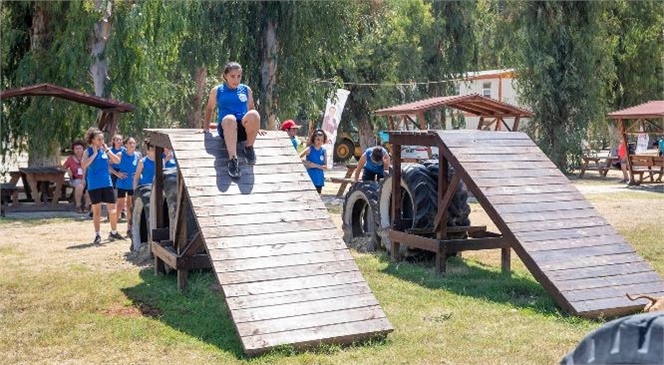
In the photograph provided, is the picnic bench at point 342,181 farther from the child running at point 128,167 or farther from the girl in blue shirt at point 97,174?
the girl in blue shirt at point 97,174

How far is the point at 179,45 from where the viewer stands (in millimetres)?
20750

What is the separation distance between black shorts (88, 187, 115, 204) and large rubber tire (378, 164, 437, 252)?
12.6ft

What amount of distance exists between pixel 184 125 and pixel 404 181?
69.6 ft

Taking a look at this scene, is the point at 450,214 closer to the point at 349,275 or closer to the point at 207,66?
the point at 349,275

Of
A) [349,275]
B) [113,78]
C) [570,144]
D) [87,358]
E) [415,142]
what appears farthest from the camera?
[570,144]

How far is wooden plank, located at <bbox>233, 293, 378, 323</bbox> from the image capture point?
6.47 m

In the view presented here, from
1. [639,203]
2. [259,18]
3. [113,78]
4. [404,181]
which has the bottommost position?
[639,203]

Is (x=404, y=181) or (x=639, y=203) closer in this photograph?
(x=404, y=181)

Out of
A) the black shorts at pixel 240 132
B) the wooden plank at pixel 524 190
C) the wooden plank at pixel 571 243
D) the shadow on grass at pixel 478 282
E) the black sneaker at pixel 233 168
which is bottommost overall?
the shadow on grass at pixel 478 282

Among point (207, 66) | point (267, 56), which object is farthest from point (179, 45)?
point (267, 56)

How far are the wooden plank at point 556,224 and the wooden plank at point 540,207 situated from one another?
0.19 meters

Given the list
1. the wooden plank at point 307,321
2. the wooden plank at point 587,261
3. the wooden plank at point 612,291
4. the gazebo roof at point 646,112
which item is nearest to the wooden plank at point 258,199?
the wooden plank at point 307,321

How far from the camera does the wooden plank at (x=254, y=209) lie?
7387 millimetres

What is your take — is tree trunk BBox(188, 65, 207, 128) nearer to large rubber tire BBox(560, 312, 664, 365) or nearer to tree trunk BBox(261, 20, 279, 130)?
tree trunk BBox(261, 20, 279, 130)
